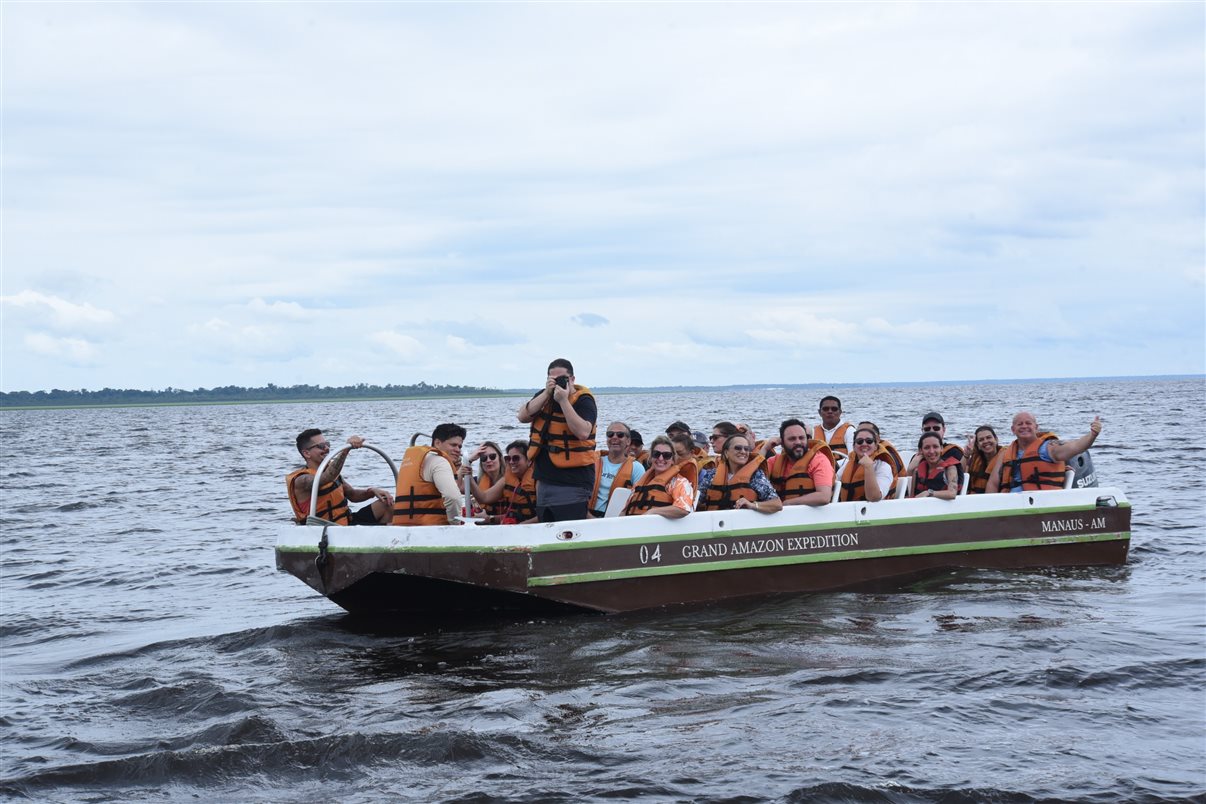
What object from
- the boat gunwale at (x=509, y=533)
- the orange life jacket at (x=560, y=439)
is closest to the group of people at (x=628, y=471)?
the orange life jacket at (x=560, y=439)

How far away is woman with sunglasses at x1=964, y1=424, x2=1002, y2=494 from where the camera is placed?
1273 centimetres

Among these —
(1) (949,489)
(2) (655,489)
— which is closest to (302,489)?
(2) (655,489)

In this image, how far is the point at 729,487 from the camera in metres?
10.5

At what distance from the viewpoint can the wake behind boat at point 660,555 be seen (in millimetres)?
9492

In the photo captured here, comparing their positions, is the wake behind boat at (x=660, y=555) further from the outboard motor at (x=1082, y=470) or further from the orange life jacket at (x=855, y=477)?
the outboard motor at (x=1082, y=470)

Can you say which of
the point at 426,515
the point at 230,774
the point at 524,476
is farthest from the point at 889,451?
the point at 230,774

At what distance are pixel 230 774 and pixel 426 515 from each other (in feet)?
10.9

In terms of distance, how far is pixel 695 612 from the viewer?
10.2 metres

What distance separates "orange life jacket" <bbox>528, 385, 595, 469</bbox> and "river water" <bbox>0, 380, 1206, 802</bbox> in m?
1.41

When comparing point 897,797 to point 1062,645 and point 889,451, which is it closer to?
point 1062,645

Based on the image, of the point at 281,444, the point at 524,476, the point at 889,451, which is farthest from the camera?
the point at 281,444

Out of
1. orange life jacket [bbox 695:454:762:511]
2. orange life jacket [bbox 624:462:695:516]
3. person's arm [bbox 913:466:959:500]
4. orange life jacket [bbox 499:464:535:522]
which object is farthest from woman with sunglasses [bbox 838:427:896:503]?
orange life jacket [bbox 499:464:535:522]

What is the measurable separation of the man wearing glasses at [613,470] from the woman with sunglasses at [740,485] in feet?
2.39

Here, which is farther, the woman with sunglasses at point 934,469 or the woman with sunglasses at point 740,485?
the woman with sunglasses at point 934,469
